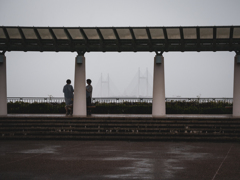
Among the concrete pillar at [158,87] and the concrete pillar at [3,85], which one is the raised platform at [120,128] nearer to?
the concrete pillar at [158,87]

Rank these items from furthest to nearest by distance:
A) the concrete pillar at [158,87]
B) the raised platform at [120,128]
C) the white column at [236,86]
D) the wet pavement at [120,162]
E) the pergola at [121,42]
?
the concrete pillar at [158,87] < the white column at [236,86] < the pergola at [121,42] < the raised platform at [120,128] < the wet pavement at [120,162]

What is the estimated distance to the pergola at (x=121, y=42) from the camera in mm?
17891

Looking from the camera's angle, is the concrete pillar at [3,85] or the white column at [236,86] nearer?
the white column at [236,86]

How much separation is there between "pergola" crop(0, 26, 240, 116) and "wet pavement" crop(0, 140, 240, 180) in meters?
6.71

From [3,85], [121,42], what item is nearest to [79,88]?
[121,42]

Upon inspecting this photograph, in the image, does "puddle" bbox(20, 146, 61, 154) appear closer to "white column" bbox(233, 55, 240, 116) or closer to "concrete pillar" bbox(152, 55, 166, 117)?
"concrete pillar" bbox(152, 55, 166, 117)

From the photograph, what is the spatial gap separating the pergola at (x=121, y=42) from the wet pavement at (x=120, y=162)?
264 inches

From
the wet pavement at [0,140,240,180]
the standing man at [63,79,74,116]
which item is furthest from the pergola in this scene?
the wet pavement at [0,140,240,180]

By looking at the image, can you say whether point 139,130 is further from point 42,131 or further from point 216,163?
point 216,163

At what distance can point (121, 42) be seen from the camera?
18.4 meters

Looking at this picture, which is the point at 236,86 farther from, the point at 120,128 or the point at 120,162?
the point at 120,162

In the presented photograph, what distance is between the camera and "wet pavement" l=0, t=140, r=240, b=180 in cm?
738

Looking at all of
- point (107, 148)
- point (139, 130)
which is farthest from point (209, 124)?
point (107, 148)

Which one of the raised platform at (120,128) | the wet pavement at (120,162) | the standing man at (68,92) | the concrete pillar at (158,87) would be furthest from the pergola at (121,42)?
the wet pavement at (120,162)
